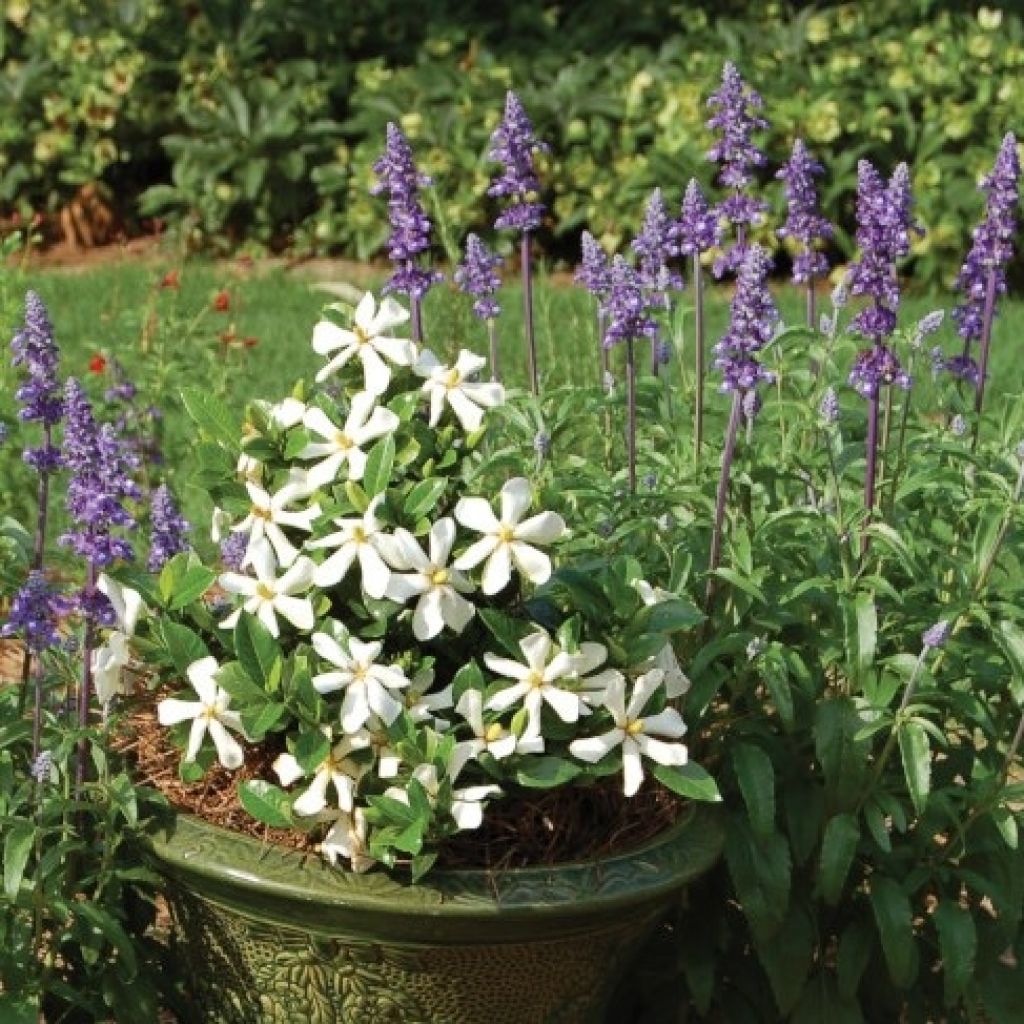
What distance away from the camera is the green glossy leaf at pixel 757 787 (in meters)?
3.48

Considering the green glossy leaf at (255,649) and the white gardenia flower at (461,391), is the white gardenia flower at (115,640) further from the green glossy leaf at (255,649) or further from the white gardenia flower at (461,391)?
the white gardenia flower at (461,391)

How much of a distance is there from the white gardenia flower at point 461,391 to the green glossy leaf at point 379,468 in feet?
0.55

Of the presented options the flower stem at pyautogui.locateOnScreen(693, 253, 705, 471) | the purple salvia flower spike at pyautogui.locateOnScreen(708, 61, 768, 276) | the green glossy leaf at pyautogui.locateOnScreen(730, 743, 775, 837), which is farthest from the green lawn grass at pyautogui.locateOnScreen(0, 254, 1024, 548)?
the green glossy leaf at pyautogui.locateOnScreen(730, 743, 775, 837)

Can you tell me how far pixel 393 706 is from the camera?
3.15 m

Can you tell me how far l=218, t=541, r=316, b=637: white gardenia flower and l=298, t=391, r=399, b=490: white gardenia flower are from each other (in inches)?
5.6

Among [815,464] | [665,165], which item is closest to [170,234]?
[665,165]

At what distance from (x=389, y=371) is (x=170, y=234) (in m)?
4.20

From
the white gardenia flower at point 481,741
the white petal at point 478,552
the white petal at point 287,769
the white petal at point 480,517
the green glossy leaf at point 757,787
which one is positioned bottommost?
the green glossy leaf at point 757,787

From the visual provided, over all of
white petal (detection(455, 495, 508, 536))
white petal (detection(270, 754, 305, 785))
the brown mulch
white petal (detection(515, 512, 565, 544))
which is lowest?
the brown mulch

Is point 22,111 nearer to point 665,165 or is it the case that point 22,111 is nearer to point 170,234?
point 665,165

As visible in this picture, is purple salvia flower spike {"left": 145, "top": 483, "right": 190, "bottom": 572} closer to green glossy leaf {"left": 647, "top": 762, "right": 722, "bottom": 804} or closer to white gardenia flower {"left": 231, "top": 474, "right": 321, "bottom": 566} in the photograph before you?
white gardenia flower {"left": 231, "top": 474, "right": 321, "bottom": 566}

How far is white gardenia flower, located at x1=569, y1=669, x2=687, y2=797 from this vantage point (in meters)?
3.22

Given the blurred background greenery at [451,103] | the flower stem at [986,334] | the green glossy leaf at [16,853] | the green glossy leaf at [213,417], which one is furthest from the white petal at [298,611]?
the blurred background greenery at [451,103]

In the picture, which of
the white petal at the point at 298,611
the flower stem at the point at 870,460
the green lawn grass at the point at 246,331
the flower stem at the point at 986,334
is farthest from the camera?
the green lawn grass at the point at 246,331
